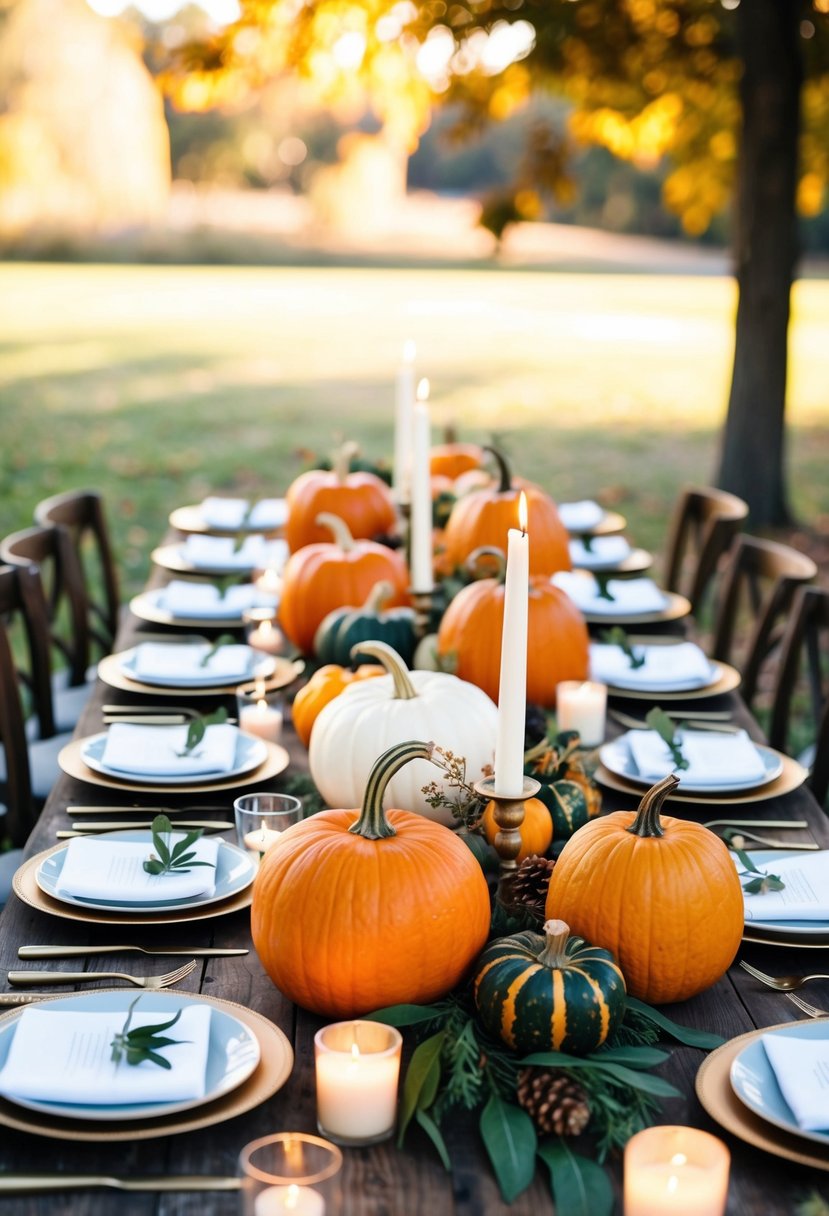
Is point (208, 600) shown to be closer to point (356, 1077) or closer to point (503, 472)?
point (503, 472)

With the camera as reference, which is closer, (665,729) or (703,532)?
(665,729)

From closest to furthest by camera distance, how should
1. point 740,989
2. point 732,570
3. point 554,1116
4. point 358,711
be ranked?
1. point 554,1116
2. point 740,989
3. point 358,711
4. point 732,570

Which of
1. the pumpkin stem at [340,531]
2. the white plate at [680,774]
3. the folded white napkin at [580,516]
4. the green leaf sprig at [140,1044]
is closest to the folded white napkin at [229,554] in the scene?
the pumpkin stem at [340,531]

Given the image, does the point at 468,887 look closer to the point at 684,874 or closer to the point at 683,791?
the point at 684,874

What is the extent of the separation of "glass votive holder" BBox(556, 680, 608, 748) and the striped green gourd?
107 cm

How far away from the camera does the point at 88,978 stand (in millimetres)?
1715

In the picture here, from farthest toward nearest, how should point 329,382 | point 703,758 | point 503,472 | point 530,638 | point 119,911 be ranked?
point 329,382 → point 503,472 → point 530,638 → point 703,758 → point 119,911

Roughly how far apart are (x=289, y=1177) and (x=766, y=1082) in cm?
62

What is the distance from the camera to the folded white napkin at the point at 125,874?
1906 mm

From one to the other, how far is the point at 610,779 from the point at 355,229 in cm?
3085

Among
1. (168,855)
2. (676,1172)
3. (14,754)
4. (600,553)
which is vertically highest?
(676,1172)

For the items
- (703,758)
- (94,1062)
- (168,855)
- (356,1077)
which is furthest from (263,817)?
(703,758)

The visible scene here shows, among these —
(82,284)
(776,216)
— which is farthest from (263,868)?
(82,284)

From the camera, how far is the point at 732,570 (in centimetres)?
398
